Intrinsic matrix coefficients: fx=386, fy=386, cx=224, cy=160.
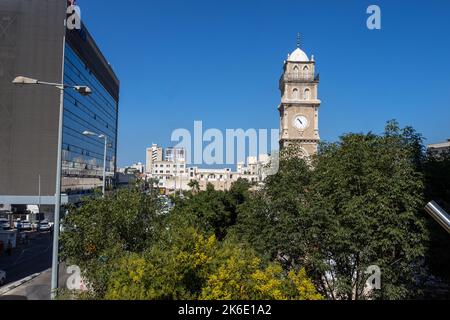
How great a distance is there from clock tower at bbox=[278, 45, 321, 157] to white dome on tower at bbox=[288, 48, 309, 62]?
35 centimetres

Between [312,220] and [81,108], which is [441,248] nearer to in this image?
[312,220]

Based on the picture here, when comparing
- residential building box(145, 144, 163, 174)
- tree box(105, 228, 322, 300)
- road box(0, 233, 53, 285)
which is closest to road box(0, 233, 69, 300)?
road box(0, 233, 53, 285)

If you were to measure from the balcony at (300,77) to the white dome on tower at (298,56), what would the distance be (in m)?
1.86

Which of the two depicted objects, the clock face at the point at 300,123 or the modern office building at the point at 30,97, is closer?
the modern office building at the point at 30,97

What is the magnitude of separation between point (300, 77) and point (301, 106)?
3.86 metres

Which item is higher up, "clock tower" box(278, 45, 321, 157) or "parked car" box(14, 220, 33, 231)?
"clock tower" box(278, 45, 321, 157)

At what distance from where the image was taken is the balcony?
49.8 m

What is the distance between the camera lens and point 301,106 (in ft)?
162

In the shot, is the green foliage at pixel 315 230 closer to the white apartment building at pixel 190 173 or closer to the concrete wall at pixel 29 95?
the concrete wall at pixel 29 95

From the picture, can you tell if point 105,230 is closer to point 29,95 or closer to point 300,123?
point 300,123

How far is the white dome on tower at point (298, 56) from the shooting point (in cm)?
5066

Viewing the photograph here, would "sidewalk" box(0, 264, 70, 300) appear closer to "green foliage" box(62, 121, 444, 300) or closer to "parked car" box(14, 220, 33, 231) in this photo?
"green foliage" box(62, 121, 444, 300)

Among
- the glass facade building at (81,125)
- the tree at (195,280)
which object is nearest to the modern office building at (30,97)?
the glass facade building at (81,125)

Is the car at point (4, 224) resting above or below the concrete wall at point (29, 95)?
below
